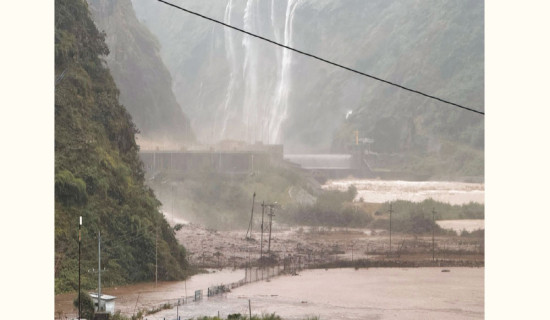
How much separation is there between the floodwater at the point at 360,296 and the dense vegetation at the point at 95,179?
4.69 feet

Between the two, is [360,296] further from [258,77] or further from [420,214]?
[258,77]

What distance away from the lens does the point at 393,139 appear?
1695 centimetres

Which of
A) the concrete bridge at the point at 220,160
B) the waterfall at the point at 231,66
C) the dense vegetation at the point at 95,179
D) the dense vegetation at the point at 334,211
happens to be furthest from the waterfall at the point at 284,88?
the dense vegetation at the point at 95,179

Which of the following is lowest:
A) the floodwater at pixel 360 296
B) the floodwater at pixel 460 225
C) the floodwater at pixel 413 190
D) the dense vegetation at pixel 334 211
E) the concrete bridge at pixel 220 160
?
the floodwater at pixel 360 296

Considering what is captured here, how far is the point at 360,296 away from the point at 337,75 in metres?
5.09

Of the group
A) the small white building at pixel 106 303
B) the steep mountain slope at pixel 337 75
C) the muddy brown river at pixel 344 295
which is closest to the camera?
the small white building at pixel 106 303

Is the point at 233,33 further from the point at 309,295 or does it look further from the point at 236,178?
the point at 309,295

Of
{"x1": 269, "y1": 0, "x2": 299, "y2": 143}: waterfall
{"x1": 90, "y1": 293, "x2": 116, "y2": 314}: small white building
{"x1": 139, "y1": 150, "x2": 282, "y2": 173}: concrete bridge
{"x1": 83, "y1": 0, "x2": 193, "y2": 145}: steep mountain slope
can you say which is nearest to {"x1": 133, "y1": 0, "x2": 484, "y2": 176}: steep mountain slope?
{"x1": 269, "y1": 0, "x2": 299, "y2": 143}: waterfall

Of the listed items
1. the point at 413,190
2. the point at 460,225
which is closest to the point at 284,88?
the point at 413,190

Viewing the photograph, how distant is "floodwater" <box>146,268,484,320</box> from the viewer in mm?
13422

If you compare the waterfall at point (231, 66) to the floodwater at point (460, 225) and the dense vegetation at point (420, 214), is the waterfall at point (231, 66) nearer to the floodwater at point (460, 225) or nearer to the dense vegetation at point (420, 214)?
the dense vegetation at point (420, 214)

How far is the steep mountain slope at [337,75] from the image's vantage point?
16.7 m

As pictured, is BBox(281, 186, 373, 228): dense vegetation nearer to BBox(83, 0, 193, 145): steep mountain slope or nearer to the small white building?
BBox(83, 0, 193, 145): steep mountain slope

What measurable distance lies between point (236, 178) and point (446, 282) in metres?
4.28
